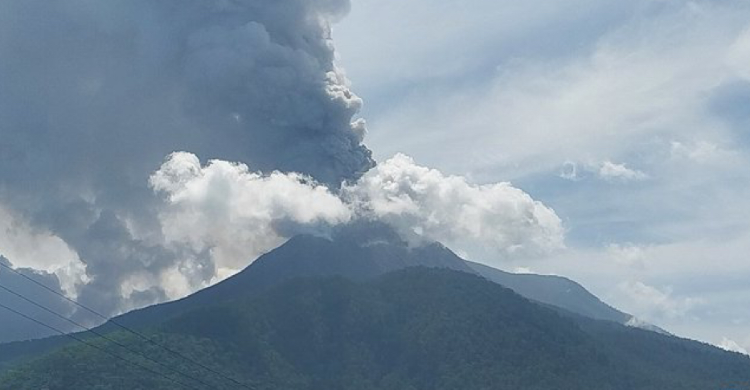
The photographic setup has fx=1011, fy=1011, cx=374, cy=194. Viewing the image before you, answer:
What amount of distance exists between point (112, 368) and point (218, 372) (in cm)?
2089

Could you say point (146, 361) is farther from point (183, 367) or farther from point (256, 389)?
point (256, 389)

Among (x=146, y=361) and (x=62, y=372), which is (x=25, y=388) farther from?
(x=146, y=361)

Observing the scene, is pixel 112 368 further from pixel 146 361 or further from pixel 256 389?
pixel 256 389

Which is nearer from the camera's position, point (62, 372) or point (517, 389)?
point (62, 372)

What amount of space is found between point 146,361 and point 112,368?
859 centimetres

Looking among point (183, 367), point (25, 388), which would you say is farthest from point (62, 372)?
point (183, 367)

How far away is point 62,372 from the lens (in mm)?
186875

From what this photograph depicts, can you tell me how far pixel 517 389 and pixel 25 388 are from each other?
92440mm

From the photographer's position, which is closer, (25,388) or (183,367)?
(25,388)

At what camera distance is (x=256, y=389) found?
198 m

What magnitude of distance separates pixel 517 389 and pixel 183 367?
65580mm

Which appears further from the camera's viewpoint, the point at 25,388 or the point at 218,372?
the point at 218,372

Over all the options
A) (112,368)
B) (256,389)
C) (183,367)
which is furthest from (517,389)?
(112,368)

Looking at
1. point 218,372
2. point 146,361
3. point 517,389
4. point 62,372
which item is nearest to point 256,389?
point 218,372
